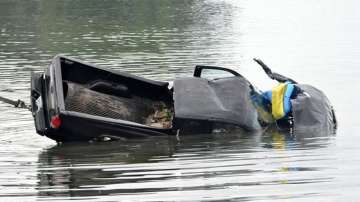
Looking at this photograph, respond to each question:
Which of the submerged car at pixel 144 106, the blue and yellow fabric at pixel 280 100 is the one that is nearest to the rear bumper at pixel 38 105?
the submerged car at pixel 144 106

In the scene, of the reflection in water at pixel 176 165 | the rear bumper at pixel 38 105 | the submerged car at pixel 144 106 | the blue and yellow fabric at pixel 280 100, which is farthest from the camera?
the blue and yellow fabric at pixel 280 100

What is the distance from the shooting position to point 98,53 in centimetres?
2239

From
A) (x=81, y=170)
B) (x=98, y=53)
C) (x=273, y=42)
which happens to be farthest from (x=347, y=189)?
(x=273, y=42)

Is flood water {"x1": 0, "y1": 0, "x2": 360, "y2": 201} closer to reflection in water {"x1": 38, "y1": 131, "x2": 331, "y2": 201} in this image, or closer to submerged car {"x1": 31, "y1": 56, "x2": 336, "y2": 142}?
reflection in water {"x1": 38, "y1": 131, "x2": 331, "y2": 201}

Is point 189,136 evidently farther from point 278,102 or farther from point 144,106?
point 144,106

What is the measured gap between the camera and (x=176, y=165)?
969cm

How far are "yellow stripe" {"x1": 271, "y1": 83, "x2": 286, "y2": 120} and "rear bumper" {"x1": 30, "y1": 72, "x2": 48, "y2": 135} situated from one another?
3.28 meters

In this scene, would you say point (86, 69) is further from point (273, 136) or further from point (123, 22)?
point (123, 22)

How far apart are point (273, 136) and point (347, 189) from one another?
3.08 m

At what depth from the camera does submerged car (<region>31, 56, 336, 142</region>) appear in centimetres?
1048

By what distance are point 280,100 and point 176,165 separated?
7.84 ft

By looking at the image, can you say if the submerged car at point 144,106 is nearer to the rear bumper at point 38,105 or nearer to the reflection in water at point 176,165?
the rear bumper at point 38,105

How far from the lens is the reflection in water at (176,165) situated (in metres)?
8.49

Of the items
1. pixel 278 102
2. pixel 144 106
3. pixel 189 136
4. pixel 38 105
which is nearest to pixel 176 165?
pixel 189 136
